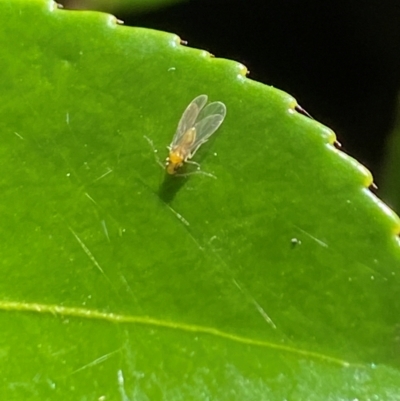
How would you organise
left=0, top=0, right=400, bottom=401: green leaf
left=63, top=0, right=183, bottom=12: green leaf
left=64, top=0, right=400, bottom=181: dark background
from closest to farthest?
left=0, top=0, right=400, bottom=401: green leaf
left=63, top=0, right=183, bottom=12: green leaf
left=64, top=0, right=400, bottom=181: dark background

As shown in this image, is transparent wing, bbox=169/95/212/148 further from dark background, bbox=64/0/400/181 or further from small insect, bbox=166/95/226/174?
dark background, bbox=64/0/400/181

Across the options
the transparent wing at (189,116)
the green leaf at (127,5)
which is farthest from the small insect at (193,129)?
the green leaf at (127,5)

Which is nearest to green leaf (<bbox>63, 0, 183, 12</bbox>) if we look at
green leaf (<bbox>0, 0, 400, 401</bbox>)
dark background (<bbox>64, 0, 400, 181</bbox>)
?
dark background (<bbox>64, 0, 400, 181</bbox>)

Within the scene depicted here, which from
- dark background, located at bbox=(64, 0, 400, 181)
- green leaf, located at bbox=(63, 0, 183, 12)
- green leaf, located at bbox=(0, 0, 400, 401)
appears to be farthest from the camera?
dark background, located at bbox=(64, 0, 400, 181)

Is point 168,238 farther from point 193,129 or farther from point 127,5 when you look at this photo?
point 127,5

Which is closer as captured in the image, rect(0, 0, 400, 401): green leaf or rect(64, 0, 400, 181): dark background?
rect(0, 0, 400, 401): green leaf

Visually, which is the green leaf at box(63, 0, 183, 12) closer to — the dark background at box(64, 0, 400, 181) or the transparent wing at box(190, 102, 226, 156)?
the dark background at box(64, 0, 400, 181)

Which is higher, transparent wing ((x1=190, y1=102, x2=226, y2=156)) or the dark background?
transparent wing ((x1=190, y1=102, x2=226, y2=156))

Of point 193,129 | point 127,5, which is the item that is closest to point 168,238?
point 193,129

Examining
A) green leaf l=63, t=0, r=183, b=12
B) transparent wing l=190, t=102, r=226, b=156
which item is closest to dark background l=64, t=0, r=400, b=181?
green leaf l=63, t=0, r=183, b=12
